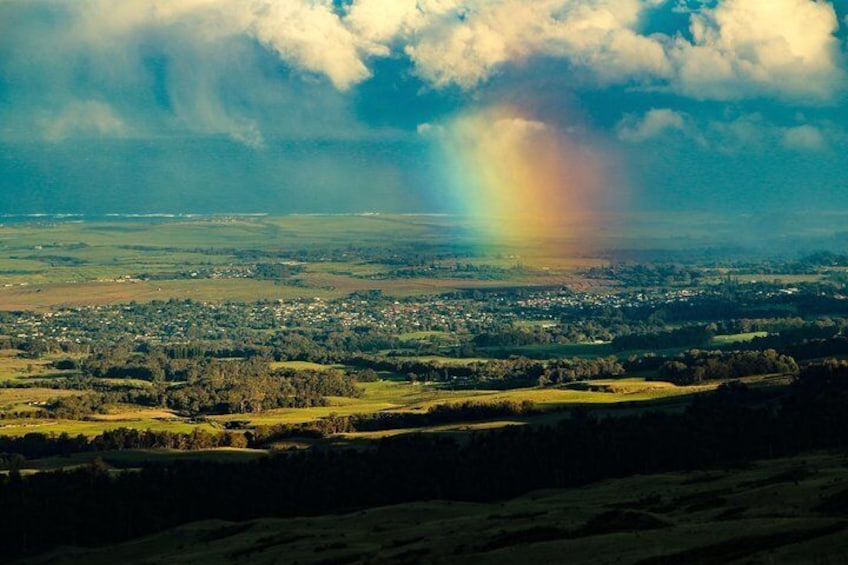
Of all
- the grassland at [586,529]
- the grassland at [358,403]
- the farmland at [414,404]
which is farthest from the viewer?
the grassland at [358,403]

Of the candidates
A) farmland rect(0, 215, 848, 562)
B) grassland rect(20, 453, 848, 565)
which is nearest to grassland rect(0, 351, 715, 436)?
farmland rect(0, 215, 848, 562)

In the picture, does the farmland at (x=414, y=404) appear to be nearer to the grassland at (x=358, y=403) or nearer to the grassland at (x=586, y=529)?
the grassland at (x=358, y=403)

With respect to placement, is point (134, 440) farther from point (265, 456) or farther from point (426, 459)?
point (426, 459)

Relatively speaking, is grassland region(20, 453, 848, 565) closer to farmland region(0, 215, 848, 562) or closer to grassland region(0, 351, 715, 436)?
farmland region(0, 215, 848, 562)

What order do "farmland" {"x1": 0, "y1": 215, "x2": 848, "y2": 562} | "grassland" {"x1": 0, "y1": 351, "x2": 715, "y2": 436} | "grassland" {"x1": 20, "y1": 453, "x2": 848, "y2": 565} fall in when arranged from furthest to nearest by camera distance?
1. "grassland" {"x1": 0, "y1": 351, "x2": 715, "y2": 436}
2. "farmland" {"x1": 0, "y1": 215, "x2": 848, "y2": 562}
3. "grassland" {"x1": 20, "y1": 453, "x2": 848, "y2": 565}

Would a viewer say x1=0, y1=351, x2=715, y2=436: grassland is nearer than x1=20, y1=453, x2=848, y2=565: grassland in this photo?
No

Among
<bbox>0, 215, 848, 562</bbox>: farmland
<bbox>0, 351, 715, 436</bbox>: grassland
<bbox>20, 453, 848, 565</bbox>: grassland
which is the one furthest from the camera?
<bbox>0, 351, 715, 436</bbox>: grassland

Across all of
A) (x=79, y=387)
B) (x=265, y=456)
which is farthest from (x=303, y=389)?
(x=265, y=456)

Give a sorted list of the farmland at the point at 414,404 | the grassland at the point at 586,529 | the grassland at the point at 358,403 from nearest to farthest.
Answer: the grassland at the point at 586,529
the farmland at the point at 414,404
the grassland at the point at 358,403

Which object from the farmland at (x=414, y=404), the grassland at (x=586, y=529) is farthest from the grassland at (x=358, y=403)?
the grassland at (x=586, y=529)
